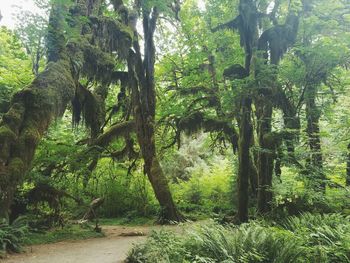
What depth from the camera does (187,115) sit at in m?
13.6

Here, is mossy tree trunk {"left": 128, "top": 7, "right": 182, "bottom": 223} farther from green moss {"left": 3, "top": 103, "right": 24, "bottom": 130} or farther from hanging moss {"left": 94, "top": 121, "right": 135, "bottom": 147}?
green moss {"left": 3, "top": 103, "right": 24, "bottom": 130}

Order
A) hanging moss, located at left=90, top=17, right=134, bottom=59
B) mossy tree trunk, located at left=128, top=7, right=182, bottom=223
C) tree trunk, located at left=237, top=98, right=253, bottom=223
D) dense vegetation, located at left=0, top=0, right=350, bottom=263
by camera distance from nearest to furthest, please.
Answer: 1. dense vegetation, located at left=0, top=0, right=350, bottom=263
2. hanging moss, located at left=90, top=17, right=134, bottom=59
3. tree trunk, located at left=237, top=98, right=253, bottom=223
4. mossy tree trunk, located at left=128, top=7, right=182, bottom=223

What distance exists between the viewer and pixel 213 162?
77.8ft

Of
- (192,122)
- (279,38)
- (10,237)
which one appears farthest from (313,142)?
(10,237)

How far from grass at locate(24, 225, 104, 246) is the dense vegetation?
14 cm

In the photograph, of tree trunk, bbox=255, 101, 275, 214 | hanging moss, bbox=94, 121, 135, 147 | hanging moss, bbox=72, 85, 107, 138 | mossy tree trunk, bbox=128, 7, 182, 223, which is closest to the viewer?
hanging moss, bbox=72, 85, 107, 138

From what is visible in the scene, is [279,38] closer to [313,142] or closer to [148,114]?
[313,142]

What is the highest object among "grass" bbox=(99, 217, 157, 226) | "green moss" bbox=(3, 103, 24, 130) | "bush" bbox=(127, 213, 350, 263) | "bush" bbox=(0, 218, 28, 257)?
"green moss" bbox=(3, 103, 24, 130)

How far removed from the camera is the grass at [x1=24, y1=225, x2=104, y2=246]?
8664mm

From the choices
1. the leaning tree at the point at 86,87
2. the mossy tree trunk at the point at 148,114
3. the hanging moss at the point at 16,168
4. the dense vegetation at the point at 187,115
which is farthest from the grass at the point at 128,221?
the hanging moss at the point at 16,168

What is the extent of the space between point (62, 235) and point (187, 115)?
6.77 metres

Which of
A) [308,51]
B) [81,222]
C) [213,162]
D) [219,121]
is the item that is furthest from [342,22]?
[213,162]

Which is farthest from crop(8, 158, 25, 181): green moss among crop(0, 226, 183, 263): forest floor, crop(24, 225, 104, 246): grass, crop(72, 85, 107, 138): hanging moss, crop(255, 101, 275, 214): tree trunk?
crop(255, 101, 275, 214): tree trunk

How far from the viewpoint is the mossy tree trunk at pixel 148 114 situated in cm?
1255
